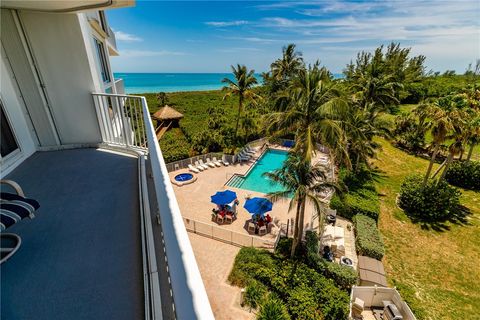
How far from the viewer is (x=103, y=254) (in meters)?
2.97

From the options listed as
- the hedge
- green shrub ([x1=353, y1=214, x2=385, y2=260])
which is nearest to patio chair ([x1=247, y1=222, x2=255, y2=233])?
the hedge

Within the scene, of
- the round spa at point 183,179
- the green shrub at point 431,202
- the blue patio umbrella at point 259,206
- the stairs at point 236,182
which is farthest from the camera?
the stairs at point 236,182

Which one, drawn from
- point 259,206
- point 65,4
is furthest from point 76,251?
point 259,206

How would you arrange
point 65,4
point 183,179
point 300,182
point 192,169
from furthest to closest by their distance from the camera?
point 192,169
point 183,179
point 300,182
point 65,4

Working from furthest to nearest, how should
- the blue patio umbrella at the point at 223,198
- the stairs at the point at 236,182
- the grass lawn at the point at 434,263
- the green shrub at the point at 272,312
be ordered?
1. the stairs at the point at 236,182
2. the blue patio umbrella at the point at 223,198
3. the grass lawn at the point at 434,263
4. the green shrub at the point at 272,312

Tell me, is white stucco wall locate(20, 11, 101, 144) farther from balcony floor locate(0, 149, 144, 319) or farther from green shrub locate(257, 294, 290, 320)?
green shrub locate(257, 294, 290, 320)

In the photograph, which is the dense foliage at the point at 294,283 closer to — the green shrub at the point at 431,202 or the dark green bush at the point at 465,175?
the green shrub at the point at 431,202

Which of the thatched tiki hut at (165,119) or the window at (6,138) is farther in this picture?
the thatched tiki hut at (165,119)

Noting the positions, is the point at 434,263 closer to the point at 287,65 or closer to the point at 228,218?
the point at 228,218

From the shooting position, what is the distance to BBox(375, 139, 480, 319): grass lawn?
36.2 feet

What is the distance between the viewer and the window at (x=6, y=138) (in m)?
4.69

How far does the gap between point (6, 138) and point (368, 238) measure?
637 inches

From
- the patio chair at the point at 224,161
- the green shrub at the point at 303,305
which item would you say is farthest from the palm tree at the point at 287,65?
the green shrub at the point at 303,305

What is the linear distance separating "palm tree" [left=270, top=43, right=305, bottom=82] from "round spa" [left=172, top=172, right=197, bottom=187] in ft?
75.0
